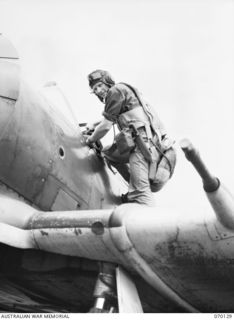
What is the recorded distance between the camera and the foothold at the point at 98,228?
3.15 m

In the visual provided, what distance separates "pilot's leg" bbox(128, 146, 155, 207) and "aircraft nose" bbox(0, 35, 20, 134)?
120 centimetres

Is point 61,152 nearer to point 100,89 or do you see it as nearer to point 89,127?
point 100,89

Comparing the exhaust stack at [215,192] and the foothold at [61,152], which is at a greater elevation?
the exhaust stack at [215,192]

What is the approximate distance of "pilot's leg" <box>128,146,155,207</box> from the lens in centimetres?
396

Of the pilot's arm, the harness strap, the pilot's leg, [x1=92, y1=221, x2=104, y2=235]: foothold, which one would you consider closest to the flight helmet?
the harness strap

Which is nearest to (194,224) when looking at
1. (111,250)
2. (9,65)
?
(111,250)

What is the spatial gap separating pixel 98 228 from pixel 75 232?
0.21 meters

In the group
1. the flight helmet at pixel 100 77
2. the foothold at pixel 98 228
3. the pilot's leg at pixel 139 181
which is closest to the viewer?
the foothold at pixel 98 228

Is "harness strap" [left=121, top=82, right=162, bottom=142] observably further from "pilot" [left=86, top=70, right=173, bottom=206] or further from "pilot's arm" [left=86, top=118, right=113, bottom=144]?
"pilot's arm" [left=86, top=118, right=113, bottom=144]

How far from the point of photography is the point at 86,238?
3.22 m

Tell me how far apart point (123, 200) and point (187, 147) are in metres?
2.76

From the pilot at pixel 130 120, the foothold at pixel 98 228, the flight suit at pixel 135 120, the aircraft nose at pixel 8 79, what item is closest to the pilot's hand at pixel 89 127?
the pilot at pixel 130 120

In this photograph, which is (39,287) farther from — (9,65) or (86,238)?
(9,65)

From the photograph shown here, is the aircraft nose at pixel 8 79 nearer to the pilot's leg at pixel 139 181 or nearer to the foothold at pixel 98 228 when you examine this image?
the foothold at pixel 98 228
